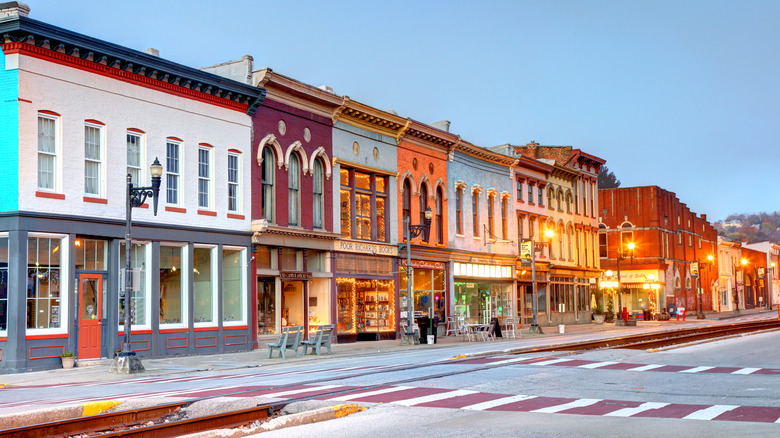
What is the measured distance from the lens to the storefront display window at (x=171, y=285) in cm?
2816

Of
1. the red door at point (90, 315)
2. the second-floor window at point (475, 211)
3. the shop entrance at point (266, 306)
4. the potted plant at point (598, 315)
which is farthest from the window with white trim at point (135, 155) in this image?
the potted plant at point (598, 315)

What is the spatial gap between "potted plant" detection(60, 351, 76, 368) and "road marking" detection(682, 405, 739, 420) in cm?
1753

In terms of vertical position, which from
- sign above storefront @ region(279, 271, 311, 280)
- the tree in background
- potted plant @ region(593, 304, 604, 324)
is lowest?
potted plant @ region(593, 304, 604, 324)

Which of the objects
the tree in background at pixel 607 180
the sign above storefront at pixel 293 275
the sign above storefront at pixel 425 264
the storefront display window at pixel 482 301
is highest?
the tree in background at pixel 607 180

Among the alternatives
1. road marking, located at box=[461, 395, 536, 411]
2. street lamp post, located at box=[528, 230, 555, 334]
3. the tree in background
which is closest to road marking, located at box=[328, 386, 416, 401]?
road marking, located at box=[461, 395, 536, 411]

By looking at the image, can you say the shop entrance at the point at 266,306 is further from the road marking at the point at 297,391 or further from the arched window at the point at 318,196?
the road marking at the point at 297,391

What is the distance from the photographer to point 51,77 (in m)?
24.3

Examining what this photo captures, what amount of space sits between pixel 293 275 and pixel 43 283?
1095 cm

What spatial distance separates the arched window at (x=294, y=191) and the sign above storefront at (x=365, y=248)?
2.64 metres

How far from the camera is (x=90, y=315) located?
25453 mm

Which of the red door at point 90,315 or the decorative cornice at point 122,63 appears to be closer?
the decorative cornice at point 122,63

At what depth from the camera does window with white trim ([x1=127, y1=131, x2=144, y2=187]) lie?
27031 millimetres

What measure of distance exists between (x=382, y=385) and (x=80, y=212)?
12.7 meters

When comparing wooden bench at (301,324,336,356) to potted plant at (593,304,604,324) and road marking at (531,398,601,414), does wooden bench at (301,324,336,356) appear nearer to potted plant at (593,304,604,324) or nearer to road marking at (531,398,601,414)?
road marking at (531,398,601,414)
